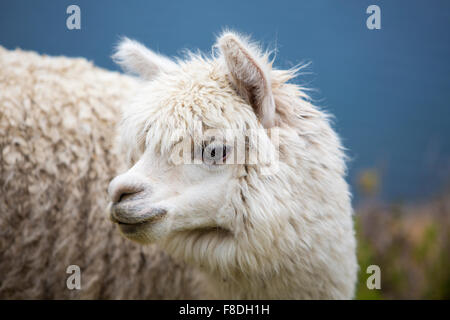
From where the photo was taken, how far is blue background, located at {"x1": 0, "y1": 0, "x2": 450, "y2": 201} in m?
3.52

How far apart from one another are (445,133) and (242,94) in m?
3.96

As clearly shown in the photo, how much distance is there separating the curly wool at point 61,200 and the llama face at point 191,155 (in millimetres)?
719

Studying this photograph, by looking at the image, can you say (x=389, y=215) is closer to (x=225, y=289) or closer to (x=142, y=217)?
(x=225, y=289)

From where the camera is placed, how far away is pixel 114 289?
7.32 feet

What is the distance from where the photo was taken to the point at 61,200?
2.14 meters

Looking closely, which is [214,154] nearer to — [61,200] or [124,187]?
[124,187]

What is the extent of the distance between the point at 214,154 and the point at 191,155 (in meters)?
0.10

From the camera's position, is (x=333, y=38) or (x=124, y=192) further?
(x=333, y=38)

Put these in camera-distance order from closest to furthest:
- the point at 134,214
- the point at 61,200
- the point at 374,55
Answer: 1. the point at 134,214
2. the point at 61,200
3. the point at 374,55

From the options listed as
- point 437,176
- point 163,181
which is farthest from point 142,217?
point 437,176

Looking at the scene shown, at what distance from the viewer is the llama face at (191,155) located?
58.1 inches

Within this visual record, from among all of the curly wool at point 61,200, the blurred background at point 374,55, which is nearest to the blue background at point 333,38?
the blurred background at point 374,55

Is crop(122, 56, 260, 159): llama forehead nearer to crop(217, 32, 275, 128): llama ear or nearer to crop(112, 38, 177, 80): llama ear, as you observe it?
crop(217, 32, 275, 128): llama ear

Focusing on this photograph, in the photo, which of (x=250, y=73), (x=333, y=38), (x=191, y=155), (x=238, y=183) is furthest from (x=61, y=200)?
(x=333, y=38)
